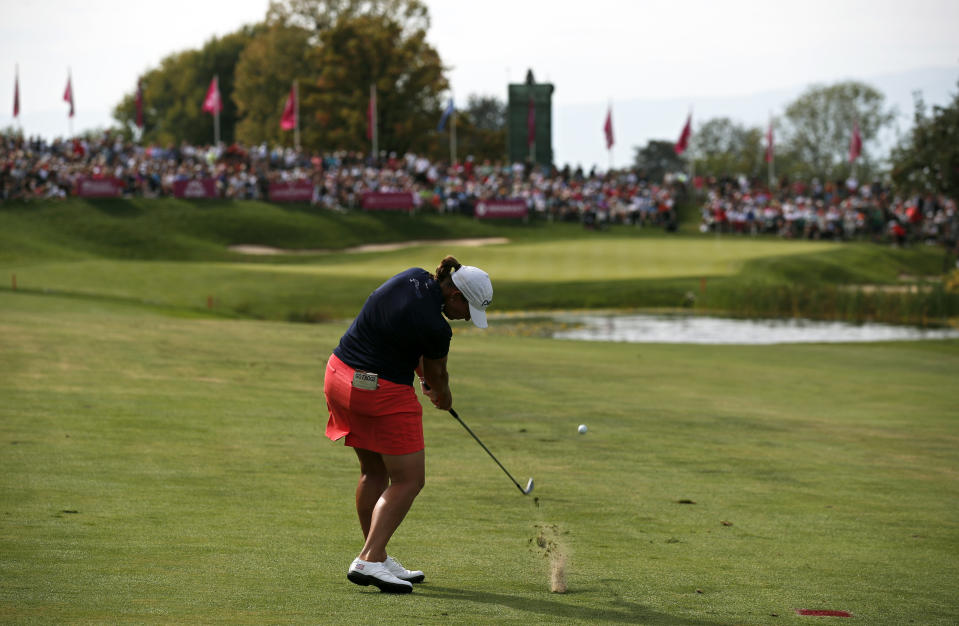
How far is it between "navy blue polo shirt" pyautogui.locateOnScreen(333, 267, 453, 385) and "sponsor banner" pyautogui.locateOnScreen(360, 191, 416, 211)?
60296 mm

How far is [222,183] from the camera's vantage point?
213ft

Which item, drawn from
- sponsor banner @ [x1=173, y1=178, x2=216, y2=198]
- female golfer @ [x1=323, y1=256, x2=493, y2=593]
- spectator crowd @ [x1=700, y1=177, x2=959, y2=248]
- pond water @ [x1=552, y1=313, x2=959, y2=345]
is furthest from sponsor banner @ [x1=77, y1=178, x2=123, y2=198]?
female golfer @ [x1=323, y1=256, x2=493, y2=593]

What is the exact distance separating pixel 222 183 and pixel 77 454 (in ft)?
179

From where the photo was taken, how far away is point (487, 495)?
11.3 meters

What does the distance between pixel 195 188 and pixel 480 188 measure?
17400mm

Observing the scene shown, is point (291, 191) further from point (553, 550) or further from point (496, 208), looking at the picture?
point (553, 550)

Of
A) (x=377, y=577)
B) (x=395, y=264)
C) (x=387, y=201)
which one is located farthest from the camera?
(x=387, y=201)

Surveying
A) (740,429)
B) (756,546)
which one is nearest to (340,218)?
(740,429)

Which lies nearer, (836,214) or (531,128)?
(836,214)

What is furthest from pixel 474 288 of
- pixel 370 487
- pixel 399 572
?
pixel 399 572

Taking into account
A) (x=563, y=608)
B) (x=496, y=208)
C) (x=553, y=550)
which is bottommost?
(x=553, y=550)

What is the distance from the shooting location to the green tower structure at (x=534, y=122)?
8956 centimetres

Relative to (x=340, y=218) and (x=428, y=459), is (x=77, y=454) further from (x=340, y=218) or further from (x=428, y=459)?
(x=340, y=218)

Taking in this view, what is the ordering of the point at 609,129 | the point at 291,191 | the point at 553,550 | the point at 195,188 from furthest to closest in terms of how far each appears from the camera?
the point at 609,129 → the point at 291,191 → the point at 195,188 → the point at 553,550
